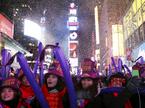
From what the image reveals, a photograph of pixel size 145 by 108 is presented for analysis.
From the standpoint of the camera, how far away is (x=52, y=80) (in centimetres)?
579

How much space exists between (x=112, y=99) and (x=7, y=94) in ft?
5.46

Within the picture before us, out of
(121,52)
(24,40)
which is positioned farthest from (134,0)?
(24,40)

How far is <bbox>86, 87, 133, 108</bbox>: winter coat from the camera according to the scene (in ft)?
14.8

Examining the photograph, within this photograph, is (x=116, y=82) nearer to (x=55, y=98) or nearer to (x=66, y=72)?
(x=55, y=98)

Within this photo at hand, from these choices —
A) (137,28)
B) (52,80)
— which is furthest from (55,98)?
(137,28)

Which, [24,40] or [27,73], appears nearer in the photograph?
[27,73]

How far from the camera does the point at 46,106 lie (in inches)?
175

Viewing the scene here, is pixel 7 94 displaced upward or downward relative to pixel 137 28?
downward

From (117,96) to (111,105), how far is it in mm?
140

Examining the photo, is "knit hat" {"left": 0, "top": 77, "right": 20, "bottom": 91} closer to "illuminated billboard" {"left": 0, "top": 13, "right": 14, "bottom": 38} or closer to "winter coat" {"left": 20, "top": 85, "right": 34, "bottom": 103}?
"winter coat" {"left": 20, "top": 85, "right": 34, "bottom": 103}

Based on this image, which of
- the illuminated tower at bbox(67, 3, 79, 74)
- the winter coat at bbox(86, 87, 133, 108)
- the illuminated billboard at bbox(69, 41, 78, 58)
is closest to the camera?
the winter coat at bbox(86, 87, 133, 108)

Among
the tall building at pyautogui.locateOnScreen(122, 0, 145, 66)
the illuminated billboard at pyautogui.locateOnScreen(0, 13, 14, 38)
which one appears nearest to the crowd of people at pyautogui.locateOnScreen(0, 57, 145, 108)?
the illuminated billboard at pyautogui.locateOnScreen(0, 13, 14, 38)

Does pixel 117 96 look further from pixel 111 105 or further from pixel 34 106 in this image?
pixel 34 106

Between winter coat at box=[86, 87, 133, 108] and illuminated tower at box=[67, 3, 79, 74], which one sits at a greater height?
illuminated tower at box=[67, 3, 79, 74]
